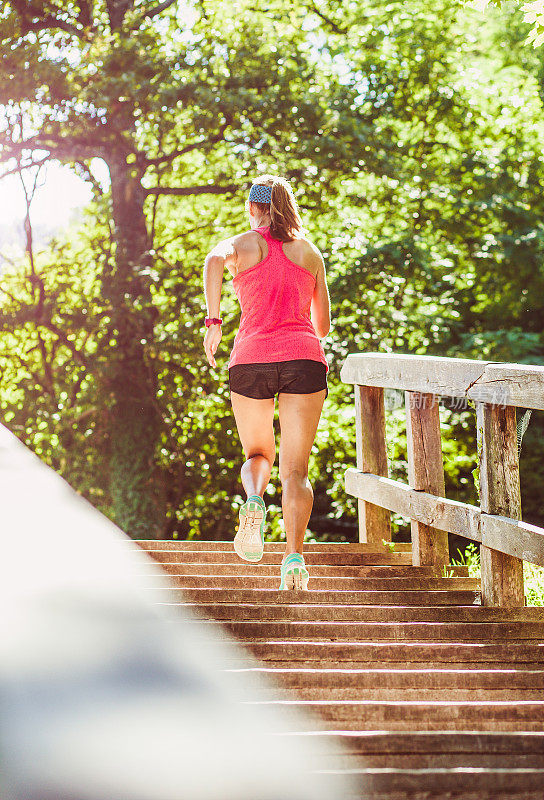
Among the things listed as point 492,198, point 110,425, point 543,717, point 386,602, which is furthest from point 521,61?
point 543,717

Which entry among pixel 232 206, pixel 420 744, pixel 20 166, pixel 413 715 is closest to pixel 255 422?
pixel 413 715

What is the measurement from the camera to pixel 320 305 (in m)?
4.43

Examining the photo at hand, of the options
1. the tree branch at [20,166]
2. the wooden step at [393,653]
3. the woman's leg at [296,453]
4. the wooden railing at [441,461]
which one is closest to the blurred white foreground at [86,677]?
the wooden step at [393,653]

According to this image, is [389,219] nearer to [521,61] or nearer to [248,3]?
[248,3]

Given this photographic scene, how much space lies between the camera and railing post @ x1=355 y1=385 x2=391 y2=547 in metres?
5.98

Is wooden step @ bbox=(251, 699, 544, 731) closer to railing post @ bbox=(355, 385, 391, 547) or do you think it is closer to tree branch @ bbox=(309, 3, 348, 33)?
railing post @ bbox=(355, 385, 391, 547)

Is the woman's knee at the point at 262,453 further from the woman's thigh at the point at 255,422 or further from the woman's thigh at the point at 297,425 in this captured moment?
the woman's thigh at the point at 297,425

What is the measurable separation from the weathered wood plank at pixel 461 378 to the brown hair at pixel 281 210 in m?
0.85

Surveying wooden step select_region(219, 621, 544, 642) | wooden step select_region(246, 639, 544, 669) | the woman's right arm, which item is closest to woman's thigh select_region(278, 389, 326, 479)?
the woman's right arm

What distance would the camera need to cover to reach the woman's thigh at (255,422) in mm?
4309

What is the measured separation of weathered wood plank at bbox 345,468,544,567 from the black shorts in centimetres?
85

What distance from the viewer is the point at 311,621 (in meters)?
3.51

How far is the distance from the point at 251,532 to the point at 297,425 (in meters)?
0.47

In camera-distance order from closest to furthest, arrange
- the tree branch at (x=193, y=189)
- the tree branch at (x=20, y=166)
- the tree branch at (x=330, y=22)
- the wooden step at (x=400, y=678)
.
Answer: the wooden step at (x=400, y=678)
the tree branch at (x=193, y=189)
the tree branch at (x=20, y=166)
the tree branch at (x=330, y=22)
